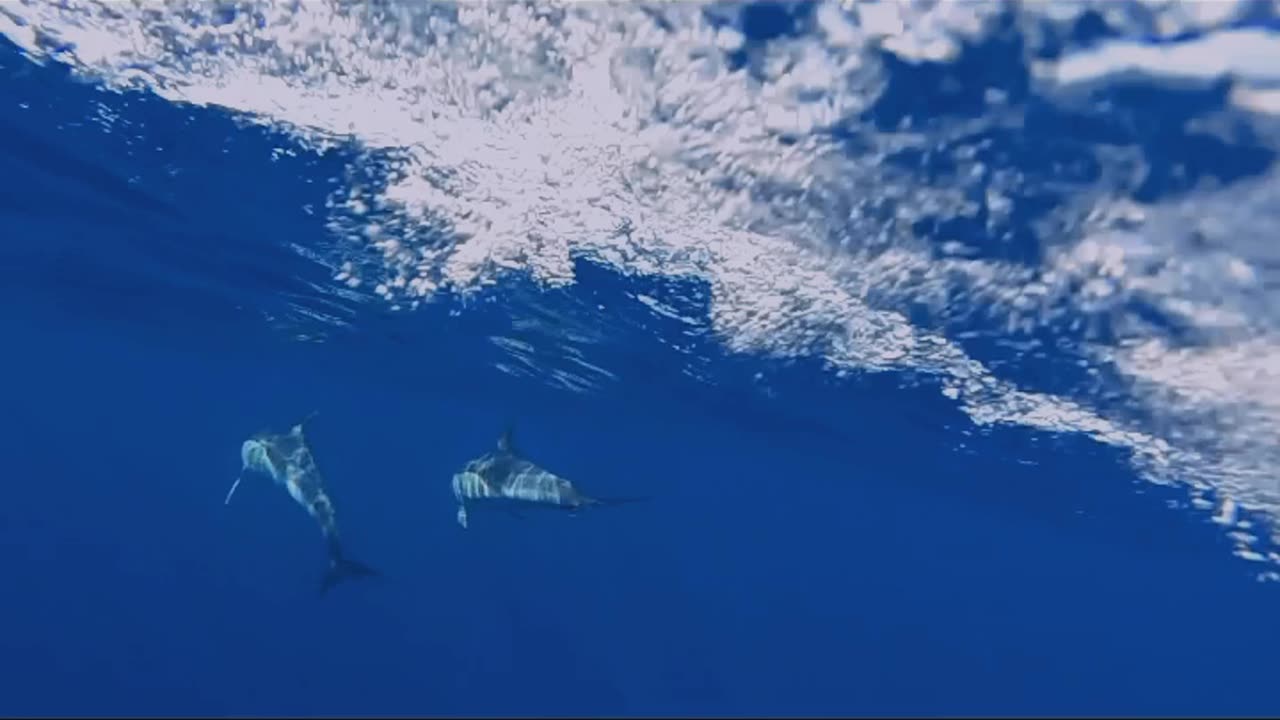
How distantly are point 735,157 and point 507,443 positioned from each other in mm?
7698

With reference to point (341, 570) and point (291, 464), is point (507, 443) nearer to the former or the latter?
point (341, 570)

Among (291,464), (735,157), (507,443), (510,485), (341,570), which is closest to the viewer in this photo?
(735,157)

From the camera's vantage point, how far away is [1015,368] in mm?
16625

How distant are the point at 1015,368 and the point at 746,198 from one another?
26.1 ft

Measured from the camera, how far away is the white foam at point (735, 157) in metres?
8.03

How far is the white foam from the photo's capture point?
26.3 ft

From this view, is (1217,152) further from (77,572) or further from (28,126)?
(77,572)

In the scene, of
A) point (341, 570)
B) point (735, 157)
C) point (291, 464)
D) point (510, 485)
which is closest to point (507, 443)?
point (510, 485)

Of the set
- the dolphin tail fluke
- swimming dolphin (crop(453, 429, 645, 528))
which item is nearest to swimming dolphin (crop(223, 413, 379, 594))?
the dolphin tail fluke

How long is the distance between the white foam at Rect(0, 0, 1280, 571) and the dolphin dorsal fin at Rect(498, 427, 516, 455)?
136 inches

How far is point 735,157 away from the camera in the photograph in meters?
10.5

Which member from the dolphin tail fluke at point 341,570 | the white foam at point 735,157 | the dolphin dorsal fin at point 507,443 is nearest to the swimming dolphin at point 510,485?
the dolphin dorsal fin at point 507,443

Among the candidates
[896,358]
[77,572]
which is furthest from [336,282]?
[77,572]

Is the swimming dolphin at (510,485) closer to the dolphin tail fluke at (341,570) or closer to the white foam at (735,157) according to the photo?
the dolphin tail fluke at (341,570)
